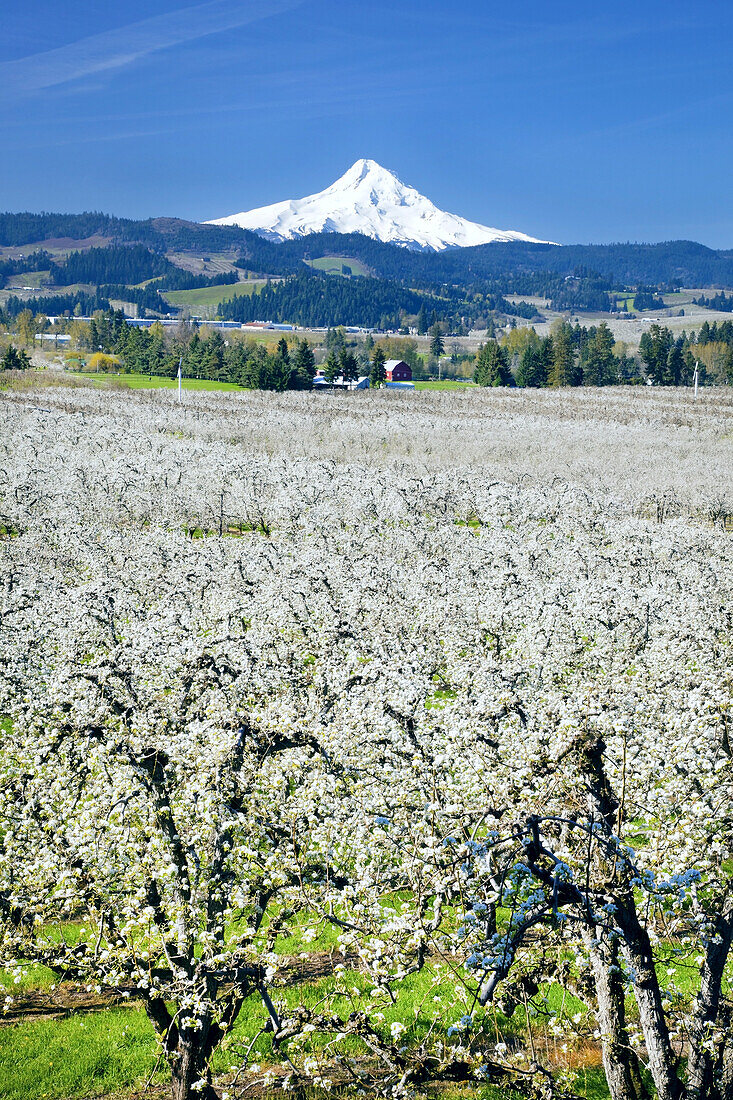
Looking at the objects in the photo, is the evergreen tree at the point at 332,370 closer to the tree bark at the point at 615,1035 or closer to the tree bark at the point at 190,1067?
the tree bark at the point at 190,1067

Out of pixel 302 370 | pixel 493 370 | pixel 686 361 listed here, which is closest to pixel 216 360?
pixel 302 370

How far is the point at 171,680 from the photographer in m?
14.8

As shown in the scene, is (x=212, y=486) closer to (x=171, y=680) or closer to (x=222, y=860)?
(x=171, y=680)

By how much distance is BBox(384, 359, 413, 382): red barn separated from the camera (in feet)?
451

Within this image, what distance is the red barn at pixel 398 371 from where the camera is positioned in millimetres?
137500

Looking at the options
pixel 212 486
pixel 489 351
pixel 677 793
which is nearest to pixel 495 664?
pixel 677 793

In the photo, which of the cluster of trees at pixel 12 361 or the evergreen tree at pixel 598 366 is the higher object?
the evergreen tree at pixel 598 366

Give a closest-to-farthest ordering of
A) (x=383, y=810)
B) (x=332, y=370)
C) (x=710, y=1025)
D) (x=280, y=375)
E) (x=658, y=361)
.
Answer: (x=710, y=1025)
(x=383, y=810)
(x=280, y=375)
(x=332, y=370)
(x=658, y=361)

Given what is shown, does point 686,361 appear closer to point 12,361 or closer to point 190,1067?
point 12,361

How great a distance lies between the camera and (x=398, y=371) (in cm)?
13850

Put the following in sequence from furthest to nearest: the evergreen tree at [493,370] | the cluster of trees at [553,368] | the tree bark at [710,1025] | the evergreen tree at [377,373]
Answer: the evergreen tree at [493,370]
the cluster of trees at [553,368]
the evergreen tree at [377,373]
the tree bark at [710,1025]

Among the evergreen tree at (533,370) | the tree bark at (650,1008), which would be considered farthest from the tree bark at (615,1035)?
the evergreen tree at (533,370)

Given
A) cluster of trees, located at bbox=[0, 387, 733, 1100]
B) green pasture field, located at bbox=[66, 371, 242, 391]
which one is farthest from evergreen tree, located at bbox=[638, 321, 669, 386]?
cluster of trees, located at bbox=[0, 387, 733, 1100]

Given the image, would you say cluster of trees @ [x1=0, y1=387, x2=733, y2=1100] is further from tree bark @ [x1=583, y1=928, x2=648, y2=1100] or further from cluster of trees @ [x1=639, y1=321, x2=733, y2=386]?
cluster of trees @ [x1=639, y1=321, x2=733, y2=386]
